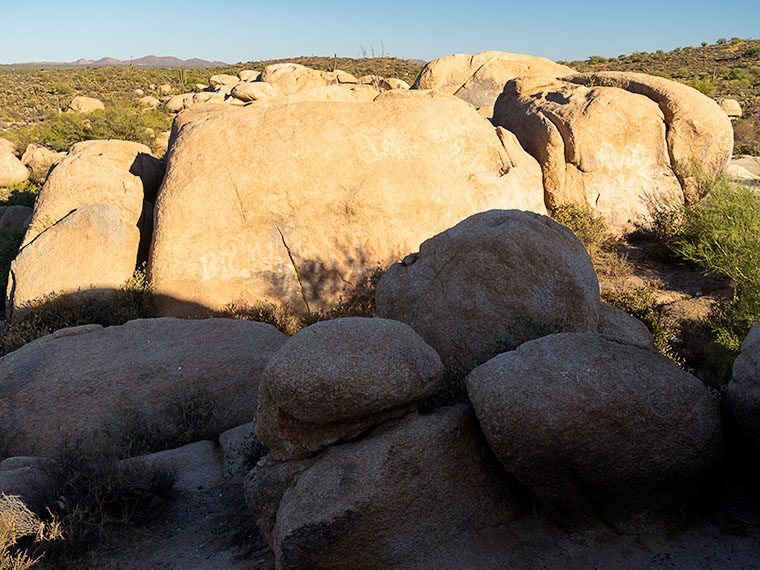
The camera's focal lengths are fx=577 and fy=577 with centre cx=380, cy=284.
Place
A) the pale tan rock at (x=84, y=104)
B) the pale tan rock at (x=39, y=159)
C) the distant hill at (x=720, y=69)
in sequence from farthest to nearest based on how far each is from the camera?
the pale tan rock at (x=84, y=104) → the distant hill at (x=720, y=69) → the pale tan rock at (x=39, y=159)

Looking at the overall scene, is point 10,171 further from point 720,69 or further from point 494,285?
point 720,69

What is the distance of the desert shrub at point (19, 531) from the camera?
3456 mm

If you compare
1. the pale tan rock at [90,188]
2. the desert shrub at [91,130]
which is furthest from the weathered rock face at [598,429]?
the desert shrub at [91,130]

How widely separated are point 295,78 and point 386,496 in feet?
68.9

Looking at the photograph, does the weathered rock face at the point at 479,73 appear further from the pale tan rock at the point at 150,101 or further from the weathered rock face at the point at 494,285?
the pale tan rock at the point at 150,101

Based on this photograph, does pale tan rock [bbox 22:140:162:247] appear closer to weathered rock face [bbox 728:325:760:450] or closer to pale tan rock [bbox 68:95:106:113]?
weathered rock face [bbox 728:325:760:450]

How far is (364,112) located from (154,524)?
6.20 meters

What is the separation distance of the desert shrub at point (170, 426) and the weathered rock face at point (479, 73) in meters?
13.7

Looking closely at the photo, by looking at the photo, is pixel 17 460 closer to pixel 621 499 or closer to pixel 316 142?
pixel 621 499

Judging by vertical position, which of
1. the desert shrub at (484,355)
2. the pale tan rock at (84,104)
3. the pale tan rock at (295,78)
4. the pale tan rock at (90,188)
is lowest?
the desert shrub at (484,355)

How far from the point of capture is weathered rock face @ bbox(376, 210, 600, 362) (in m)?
5.32

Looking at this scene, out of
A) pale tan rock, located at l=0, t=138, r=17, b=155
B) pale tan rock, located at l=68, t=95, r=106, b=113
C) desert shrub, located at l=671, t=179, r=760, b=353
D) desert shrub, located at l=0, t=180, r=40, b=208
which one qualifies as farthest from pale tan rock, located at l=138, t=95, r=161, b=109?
desert shrub, located at l=671, t=179, r=760, b=353

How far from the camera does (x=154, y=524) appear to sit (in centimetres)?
409

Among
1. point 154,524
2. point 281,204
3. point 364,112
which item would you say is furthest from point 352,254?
point 154,524
